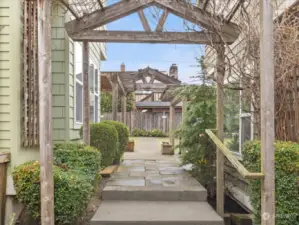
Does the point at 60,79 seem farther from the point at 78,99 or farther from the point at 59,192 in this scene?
the point at 59,192

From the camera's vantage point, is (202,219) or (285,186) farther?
(202,219)

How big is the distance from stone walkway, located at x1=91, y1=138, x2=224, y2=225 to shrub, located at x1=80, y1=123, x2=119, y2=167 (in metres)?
0.39

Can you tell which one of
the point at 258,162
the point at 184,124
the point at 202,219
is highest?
the point at 184,124

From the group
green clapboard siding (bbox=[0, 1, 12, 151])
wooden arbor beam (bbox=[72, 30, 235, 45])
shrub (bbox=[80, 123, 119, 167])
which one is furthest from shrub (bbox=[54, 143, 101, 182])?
wooden arbor beam (bbox=[72, 30, 235, 45])

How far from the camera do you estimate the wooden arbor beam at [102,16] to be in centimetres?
480

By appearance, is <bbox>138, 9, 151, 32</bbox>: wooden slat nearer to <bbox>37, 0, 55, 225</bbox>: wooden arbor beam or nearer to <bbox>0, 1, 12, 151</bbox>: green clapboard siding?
<bbox>0, 1, 12, 151</bbox>: green clapboard siding

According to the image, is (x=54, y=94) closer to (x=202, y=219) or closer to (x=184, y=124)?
(x=184, y=124)

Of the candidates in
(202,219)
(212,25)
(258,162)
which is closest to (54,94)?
(212,25)

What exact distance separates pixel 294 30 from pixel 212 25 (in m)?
→ 1.14

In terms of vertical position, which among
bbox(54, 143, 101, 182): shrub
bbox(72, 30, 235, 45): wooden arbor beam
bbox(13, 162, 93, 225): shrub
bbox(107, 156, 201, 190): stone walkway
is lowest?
bbox(107, 156, 201, 190): stone walkway

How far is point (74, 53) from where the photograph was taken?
19.5ft

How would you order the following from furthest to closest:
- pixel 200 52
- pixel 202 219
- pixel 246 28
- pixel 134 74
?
pixel 134 74, pixel 200 52, pixel 246 28, pixel 202 219

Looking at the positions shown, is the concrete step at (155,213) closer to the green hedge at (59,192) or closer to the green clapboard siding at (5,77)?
the green hedge at (59,192)

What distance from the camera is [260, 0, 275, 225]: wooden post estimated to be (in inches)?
112
